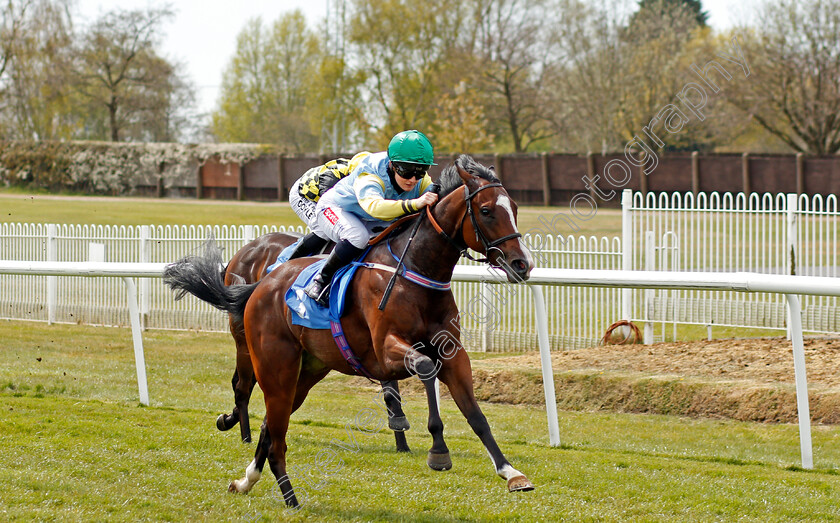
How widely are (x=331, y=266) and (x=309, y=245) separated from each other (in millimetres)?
1385

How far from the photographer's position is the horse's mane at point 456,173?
3998 millimetres

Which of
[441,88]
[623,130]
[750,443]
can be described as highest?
[441,88]

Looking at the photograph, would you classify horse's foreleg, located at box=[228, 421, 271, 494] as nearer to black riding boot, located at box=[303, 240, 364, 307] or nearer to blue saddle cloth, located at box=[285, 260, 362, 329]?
blue saddle cloth, located at box=[285, 260, 362, 329]

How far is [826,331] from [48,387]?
7703 millimetres

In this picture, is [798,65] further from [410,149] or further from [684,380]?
[410,149]

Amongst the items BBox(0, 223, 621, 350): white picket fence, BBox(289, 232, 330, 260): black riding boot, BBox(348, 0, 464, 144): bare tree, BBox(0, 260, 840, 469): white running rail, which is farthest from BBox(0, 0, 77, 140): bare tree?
BBox(289, 232, 330, 260): black riding boot

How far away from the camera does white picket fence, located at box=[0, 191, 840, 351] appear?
1045 cm

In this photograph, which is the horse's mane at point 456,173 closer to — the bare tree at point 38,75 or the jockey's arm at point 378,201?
the jockey's arm at point 378,201

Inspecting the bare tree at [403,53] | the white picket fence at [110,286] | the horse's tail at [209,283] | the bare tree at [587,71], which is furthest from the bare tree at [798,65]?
the horse's tail at [209,283]

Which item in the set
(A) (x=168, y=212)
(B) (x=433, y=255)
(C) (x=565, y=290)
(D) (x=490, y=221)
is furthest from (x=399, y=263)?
(A) (x=168, y=212)

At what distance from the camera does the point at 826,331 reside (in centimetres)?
955

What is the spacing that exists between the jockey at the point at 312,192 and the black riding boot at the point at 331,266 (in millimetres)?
1236

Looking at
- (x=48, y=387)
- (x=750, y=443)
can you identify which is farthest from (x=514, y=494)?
(x=48, y=387)

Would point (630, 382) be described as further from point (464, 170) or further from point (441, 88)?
point (441, 88)
